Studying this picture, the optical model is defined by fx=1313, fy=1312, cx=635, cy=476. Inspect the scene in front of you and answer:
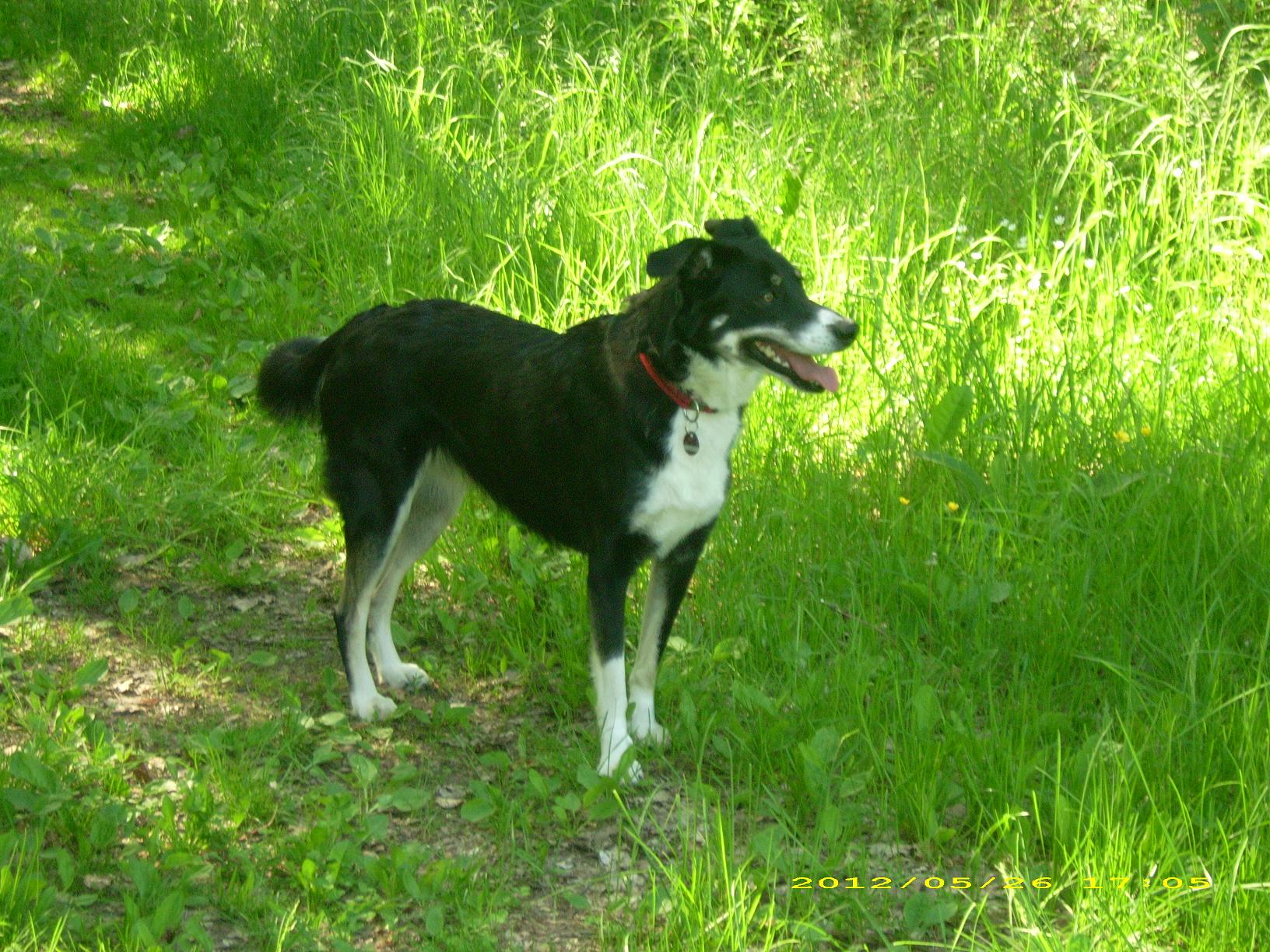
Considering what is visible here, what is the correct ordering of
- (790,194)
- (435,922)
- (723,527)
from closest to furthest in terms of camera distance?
(435,922)
(723,527)
(790,194)

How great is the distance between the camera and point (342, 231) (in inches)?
244

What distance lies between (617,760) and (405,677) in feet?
2.83

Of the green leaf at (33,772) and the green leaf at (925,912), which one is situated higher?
the green leaf at (925,912)

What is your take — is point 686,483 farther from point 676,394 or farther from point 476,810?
point 476,810

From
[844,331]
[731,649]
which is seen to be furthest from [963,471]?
[844,331]

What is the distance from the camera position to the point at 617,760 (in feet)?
11.1

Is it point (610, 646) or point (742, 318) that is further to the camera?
point (610, 646)

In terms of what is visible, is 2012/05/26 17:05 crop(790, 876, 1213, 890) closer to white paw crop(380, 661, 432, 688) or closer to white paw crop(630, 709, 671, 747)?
white paw crop(630, 709, 671, 747)

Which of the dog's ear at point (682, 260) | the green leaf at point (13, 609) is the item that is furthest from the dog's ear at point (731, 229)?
the green leaf at point (13, 609)

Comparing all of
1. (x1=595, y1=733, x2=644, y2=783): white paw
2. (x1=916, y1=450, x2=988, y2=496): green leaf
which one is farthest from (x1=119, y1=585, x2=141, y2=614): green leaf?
(x1=916, y1=450, x2=988, y2=496): green leaf

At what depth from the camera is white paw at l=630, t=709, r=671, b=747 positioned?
137 inches

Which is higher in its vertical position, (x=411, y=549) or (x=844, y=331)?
(x=844, y=331)

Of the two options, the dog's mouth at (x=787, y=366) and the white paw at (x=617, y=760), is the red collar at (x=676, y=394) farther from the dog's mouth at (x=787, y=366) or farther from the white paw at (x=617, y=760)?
the white paw at (x=617, y=760)

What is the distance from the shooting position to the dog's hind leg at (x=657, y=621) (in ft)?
11.3
